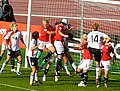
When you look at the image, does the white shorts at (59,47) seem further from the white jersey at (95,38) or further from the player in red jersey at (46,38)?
the white jersey at (95,38)

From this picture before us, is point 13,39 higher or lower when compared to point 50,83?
higher

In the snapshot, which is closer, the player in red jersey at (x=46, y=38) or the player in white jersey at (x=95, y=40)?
the player in white jersey at (x=95, y=40)

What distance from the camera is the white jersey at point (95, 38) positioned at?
728 inches

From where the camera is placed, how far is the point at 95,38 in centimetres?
1855

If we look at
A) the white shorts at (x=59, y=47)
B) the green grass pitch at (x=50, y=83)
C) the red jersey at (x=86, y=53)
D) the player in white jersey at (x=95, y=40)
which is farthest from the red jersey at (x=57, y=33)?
the player in white jersey at (x=95, y=40)

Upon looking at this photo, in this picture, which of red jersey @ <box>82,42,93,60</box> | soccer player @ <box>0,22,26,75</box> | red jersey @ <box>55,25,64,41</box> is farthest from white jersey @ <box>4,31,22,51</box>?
red jersey @ <box>82,42,93,60</box>

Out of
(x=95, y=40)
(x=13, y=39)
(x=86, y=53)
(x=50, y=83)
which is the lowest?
(x=50, y=83)

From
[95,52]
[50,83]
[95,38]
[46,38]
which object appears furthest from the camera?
[46,38]

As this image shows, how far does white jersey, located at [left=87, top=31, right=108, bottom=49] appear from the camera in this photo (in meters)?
18.5

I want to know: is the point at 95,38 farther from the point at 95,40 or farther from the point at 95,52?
the point at 95,52

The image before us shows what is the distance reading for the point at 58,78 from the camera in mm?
20641

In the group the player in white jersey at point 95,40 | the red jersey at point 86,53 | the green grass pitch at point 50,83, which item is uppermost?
the player in white jersey at point 95,40

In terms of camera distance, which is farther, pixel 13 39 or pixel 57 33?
pixel 13 39

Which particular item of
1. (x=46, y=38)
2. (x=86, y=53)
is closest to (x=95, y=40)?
(x=86, y=53)
